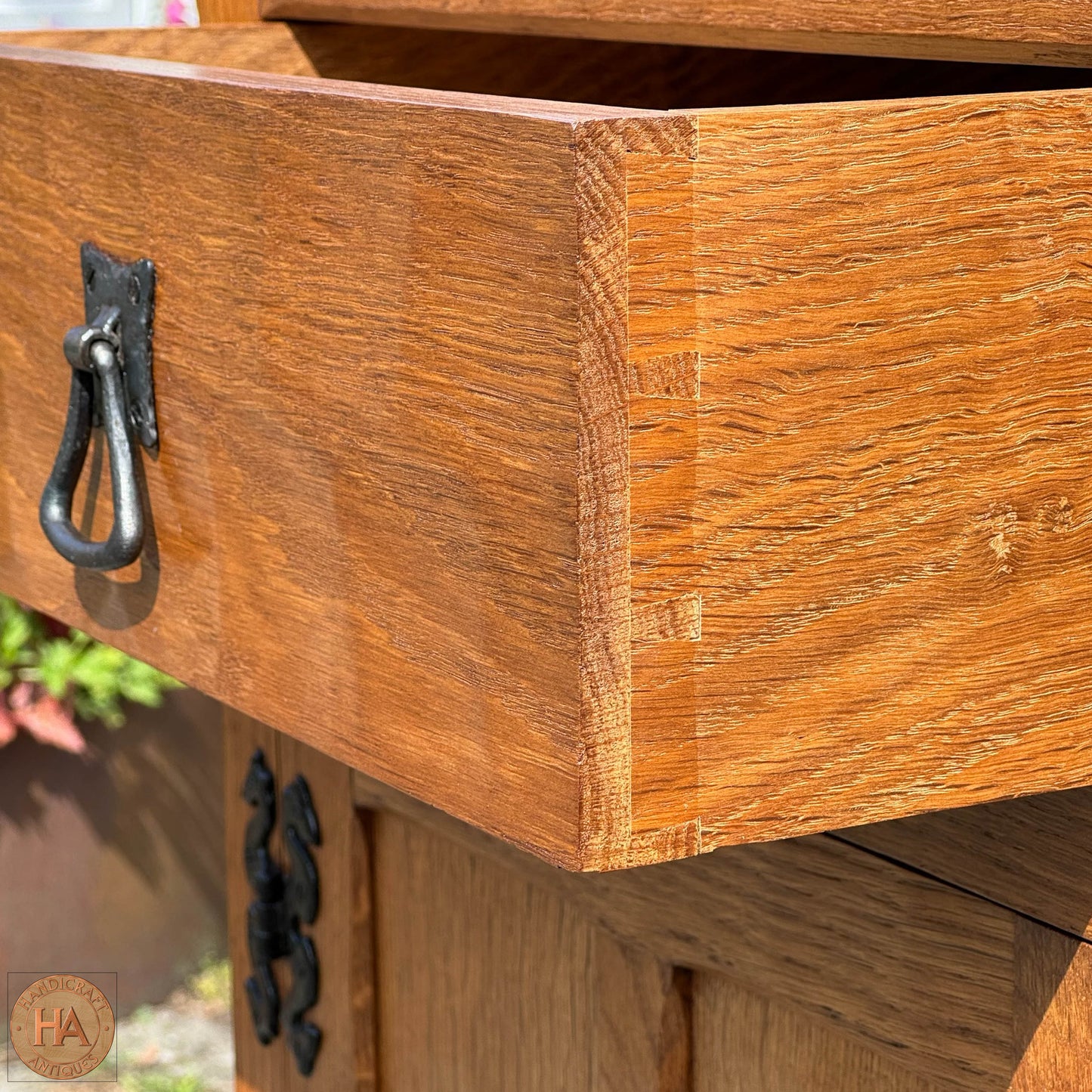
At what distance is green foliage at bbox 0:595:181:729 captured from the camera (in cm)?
214

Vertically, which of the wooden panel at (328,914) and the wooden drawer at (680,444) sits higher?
the wooden drawer at (680,444)

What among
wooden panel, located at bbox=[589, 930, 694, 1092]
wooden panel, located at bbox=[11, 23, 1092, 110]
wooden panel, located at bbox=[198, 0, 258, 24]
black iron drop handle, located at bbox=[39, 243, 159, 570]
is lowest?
wooden panel, located at bbox=[589, 930, 694, 1092]

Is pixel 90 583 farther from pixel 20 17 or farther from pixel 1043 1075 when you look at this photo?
pixel 20 17

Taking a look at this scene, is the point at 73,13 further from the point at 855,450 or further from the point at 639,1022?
the point at 855,450

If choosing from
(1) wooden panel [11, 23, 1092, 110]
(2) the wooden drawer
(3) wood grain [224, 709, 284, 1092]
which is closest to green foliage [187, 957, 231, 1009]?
(3) wood grain [224, 709, 284, 1092]

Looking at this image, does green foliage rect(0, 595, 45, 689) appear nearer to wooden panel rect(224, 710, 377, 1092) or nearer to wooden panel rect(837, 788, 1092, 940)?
wooden panel rect(224, 710, 377, 1092)

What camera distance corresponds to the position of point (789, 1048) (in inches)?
28.3

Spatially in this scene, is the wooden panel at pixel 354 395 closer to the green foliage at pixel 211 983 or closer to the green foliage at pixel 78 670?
the green foliage at pixel 78 670

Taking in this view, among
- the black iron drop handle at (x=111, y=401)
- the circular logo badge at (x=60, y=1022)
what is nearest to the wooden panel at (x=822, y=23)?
the black iron drop handle at (x=111, y=401)

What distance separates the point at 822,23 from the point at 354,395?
0.23 meters

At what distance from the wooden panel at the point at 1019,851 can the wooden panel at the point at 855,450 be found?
145 mm

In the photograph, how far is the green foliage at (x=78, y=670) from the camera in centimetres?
214

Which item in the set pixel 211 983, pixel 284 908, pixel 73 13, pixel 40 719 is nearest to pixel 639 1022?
pixel 284 908

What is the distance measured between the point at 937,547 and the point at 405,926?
2.09 ft
